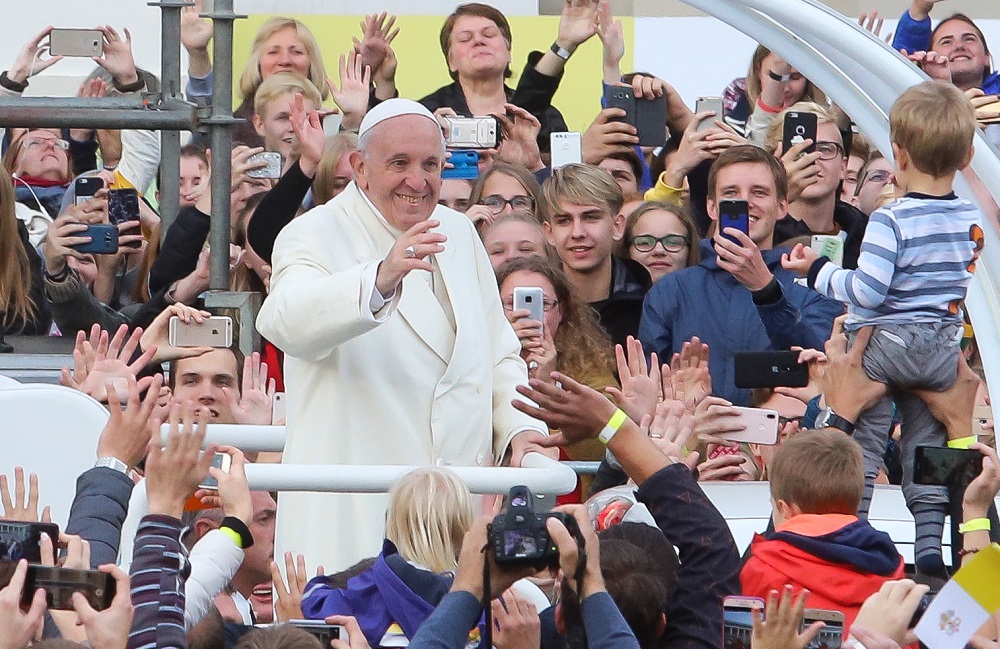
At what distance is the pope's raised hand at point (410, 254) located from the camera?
3762 millimetres

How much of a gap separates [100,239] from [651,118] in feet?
6.26

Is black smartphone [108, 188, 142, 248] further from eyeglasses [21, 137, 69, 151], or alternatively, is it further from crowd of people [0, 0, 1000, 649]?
eyeglasses [21, 137, 69, 151]

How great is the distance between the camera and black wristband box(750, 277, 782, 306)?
502cm

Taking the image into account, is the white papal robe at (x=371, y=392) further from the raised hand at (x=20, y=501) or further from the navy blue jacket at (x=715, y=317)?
the navy blue jacket at (x=715, y=317)

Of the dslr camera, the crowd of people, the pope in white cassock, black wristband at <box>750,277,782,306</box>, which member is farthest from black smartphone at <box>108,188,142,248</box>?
the dslr camera

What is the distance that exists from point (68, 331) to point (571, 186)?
152 centimetres

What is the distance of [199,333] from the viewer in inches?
186

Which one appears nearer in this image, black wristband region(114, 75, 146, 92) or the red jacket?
the red jacket

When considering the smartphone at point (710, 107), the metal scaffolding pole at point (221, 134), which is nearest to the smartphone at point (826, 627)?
the metal scaffolding pole at point (221, 134)

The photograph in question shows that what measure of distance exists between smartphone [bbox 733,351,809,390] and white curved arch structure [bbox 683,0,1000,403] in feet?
1.43

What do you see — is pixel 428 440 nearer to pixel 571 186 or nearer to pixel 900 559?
pixel 900 559

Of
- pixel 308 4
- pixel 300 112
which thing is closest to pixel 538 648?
pixel 300 112

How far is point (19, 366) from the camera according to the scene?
515cm

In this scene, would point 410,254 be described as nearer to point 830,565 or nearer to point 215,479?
point 215,479
